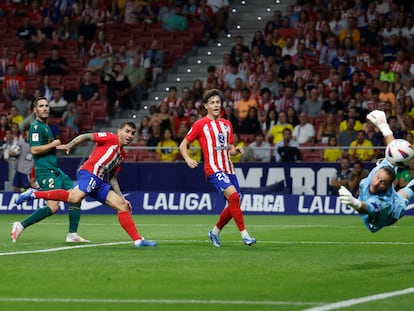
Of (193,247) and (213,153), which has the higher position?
(213,153)

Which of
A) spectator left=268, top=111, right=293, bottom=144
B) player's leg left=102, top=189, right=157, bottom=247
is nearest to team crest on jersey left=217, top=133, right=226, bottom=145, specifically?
player's leg left=102, top=189, right=157, bottom=247

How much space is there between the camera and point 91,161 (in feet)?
51.7

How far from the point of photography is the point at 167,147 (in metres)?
27.5

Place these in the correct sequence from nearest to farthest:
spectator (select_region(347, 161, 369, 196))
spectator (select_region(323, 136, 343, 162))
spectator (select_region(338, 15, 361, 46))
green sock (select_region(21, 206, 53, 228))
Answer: green sock (select_region(21, 206, 53, 228))
spectator (select_region(347, 161, 369, 196))
spectator (select_region(323, 136, 343, 162))
spectator (select_region(338, 15, 361, 46))

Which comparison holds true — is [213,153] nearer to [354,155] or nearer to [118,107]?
[354,155]

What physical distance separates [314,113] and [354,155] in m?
2.64

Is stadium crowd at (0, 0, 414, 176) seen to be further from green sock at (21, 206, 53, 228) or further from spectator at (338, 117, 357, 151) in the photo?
green sock at (21, 206, 53, 228)

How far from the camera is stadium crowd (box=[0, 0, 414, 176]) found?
2702 centimetres

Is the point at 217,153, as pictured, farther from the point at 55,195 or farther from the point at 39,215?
the point at 39,215

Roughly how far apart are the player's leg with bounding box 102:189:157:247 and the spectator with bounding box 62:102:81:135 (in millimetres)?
14907

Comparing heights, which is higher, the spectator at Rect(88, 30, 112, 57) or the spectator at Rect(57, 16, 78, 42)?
the spectator at Rect(57, 16, 78, 42)

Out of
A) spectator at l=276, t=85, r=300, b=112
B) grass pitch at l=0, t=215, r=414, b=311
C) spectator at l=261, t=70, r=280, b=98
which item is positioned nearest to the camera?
grass pitch at l=0, t=215, r=414, b=311

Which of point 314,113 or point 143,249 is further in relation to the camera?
point 314,113

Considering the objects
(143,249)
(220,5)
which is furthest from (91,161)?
(220,5)
